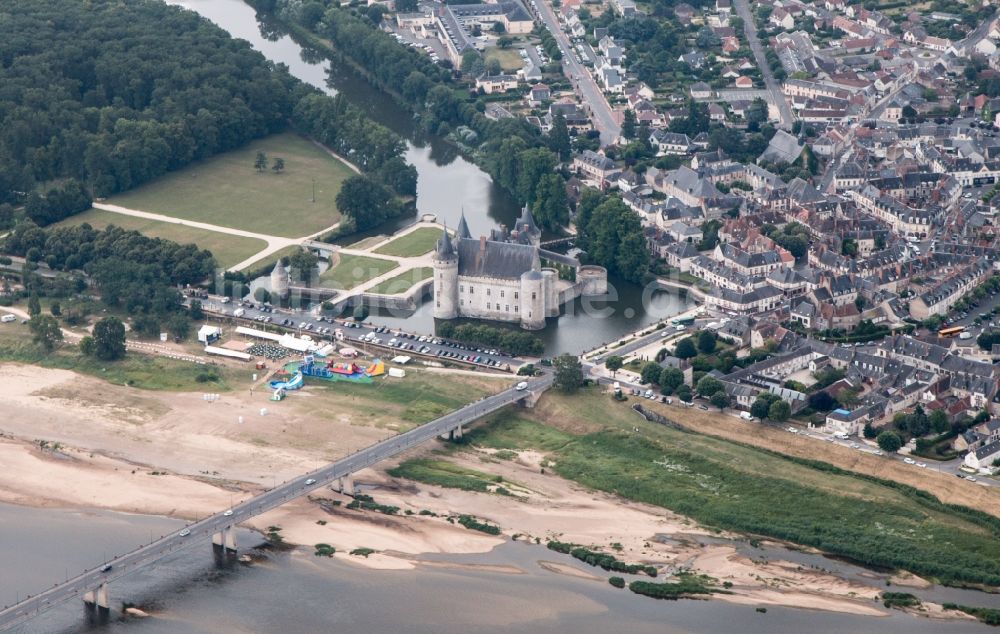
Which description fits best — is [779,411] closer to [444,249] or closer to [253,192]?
[444,249]

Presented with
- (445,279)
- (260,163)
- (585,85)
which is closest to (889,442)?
(445,279)

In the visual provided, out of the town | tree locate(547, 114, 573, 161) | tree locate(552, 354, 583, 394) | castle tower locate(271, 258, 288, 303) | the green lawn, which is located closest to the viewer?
the town

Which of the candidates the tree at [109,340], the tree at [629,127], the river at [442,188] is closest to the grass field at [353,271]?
the river at [442,188]

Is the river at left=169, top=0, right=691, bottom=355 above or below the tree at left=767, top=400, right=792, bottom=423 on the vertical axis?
above

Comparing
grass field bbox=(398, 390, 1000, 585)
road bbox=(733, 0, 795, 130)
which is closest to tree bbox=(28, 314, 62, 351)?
grass field bbox=(398, 390, 1000, 585)

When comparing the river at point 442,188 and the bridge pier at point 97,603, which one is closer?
the bridge pier at point 97,603

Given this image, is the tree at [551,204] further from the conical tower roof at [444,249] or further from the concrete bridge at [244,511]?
the concrete bridge at [244,511]

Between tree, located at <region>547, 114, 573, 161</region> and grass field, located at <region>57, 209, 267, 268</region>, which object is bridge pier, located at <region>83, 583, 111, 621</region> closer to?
grass field, located at <region>57, 209, 267, 268</region>
